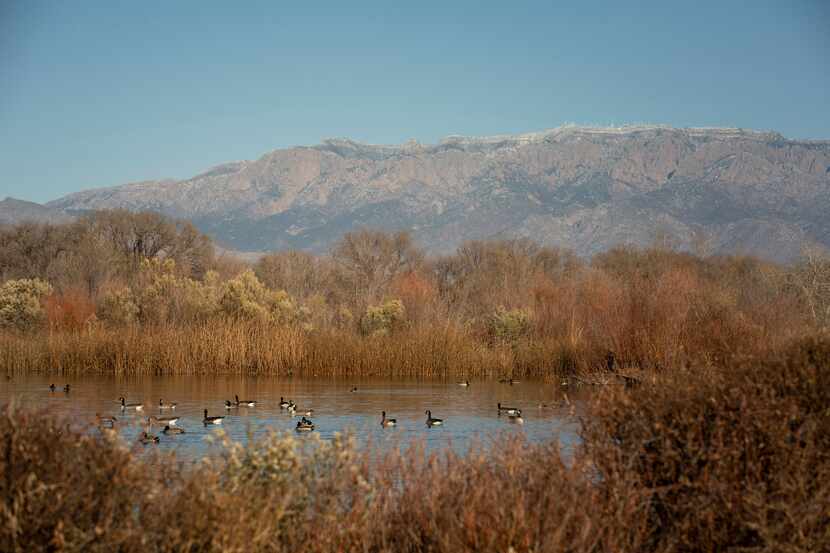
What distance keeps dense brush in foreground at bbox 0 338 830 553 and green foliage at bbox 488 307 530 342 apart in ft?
90.5

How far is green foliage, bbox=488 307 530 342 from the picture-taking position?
36969 mm

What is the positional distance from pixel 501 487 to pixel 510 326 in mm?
29965

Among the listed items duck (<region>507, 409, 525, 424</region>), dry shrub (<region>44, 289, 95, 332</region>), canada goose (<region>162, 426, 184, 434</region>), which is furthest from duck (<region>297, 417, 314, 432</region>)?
dry shrub (<region>44, 289, 95, 332</region>)

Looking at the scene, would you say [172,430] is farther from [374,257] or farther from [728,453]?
[374,257]

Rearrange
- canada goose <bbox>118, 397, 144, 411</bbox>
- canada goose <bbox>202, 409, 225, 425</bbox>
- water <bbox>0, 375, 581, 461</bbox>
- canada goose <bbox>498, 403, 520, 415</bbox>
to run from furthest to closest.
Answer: canada goose <bbox>118, 397, 144, 411</bbox>
canada goose <bbox>498, 403, 520, 415</bbox>
canada goose <bbox>202, 409, 225, 425</bbox>
water <bbox>0, 375, 581, 461</bbox>

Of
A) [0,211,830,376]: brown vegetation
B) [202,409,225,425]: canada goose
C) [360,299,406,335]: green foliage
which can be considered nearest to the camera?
[202,409,225,425]: canada goose

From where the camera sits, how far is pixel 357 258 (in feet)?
235

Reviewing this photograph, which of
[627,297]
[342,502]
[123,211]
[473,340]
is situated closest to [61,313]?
[473,340]

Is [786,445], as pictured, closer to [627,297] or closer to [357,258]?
[627,297]

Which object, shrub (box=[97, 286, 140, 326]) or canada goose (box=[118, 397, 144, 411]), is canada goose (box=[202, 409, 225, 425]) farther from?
shrub (box=[97, 286, 140, 326])

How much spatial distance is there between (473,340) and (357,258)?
Answer: 119 ft

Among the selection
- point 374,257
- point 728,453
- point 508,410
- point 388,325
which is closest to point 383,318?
point 388,325

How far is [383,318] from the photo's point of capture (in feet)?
133

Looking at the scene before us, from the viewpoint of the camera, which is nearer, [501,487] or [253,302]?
[501,487]
